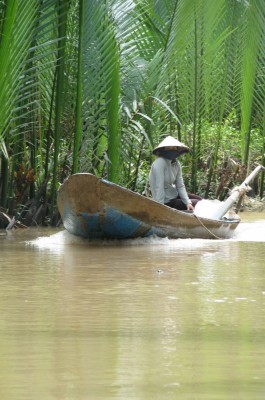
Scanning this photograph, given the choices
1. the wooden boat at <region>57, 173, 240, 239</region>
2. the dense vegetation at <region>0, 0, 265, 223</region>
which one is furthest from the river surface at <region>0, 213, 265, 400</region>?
the dense vegetation at <region>0, 0, 265, 223</region>

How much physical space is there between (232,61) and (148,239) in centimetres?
557

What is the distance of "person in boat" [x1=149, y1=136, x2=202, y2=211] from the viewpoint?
36.8 ft

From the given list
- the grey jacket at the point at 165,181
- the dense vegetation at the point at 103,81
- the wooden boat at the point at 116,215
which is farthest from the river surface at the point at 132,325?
the grey jacket at the point at 165,181

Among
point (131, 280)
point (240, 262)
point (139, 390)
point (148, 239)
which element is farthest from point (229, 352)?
point (148, 239)

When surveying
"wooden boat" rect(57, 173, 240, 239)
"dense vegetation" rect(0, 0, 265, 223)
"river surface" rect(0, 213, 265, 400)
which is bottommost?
"river surface" rect(0, 213, 265, 400)

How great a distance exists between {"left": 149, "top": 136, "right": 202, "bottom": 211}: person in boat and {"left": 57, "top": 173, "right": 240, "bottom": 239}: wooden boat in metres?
0.66

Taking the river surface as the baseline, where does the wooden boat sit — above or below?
above

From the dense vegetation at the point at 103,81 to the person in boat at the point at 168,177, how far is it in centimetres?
42

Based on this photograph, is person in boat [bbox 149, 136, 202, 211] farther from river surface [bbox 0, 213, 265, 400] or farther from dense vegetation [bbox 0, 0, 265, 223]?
river surface [bbox 0, 213, 265, 400]

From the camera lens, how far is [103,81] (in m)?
10.9

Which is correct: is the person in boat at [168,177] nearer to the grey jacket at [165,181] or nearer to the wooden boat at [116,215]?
the grey jacket at [165,181]

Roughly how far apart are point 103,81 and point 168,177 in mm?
1225

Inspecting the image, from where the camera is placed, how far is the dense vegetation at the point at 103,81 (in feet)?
32.8

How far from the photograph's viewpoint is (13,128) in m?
10.6
